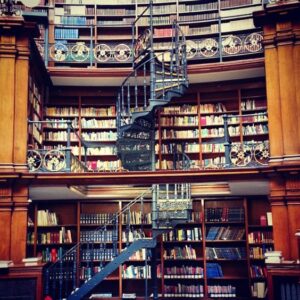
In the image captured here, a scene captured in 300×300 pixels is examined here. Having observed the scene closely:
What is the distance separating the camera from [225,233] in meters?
7.85

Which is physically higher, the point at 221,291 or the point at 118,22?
the point at 118,22

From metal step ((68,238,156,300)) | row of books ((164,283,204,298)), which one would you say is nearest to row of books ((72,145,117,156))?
metal step ((68,238,156,300))

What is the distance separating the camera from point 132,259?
7891 mm

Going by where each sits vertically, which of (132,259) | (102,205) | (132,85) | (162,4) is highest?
(162,4)

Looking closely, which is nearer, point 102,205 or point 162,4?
point 102,205

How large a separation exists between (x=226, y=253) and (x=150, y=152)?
6.69ft

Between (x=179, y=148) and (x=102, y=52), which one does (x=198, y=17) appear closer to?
(x=102, y=52)

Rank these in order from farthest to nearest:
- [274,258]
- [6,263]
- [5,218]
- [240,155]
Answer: [240,155], [5,218], [6,263], [274,258]

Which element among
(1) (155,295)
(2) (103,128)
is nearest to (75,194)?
(2) (103,128)

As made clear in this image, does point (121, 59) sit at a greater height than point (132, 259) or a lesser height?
greater

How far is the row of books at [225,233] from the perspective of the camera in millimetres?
7801

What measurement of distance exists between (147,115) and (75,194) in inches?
68.6

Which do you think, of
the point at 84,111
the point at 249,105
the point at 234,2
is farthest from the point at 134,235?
the point at 234,2

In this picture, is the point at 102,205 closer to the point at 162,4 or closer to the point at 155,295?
the point at 155,295
